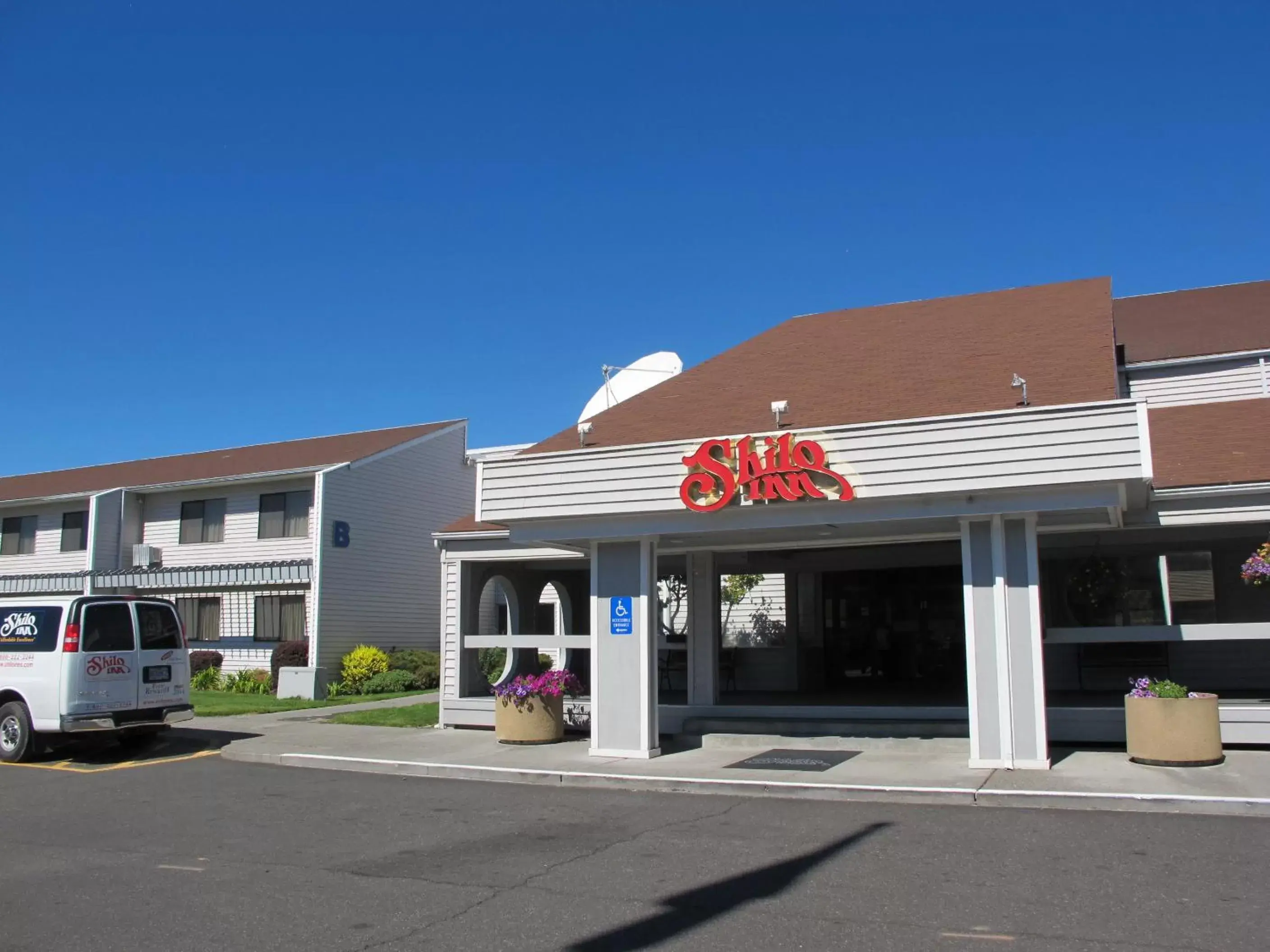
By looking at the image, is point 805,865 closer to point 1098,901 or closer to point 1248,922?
point 1098,901

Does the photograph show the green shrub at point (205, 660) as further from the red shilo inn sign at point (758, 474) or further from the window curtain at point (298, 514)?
the red shilo inn sign at point (758, 474)

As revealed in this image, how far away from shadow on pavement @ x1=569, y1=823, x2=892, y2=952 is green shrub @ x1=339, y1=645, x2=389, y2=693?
64.3ft

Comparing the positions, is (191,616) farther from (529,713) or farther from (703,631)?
(703,631)

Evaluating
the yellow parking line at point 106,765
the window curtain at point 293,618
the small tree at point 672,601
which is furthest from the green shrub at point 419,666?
the yellow parking line at point 106,765

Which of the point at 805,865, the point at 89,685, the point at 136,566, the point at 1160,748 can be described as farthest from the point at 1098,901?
the point at 136,566

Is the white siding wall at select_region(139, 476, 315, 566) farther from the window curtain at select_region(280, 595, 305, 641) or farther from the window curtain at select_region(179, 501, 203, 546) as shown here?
the window curtain at select_region(280, 595, 305, 641)

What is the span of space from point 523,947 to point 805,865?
255cm

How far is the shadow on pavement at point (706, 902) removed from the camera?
5984 mm

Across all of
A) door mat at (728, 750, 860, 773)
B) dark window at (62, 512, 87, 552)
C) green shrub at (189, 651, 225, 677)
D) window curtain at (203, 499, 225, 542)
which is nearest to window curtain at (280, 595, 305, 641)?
green shrub at (189, 651, 225, 677)

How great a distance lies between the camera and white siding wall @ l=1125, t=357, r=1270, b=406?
1933cm

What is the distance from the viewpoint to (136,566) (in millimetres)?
30484

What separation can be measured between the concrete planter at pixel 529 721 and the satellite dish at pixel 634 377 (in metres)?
10.4

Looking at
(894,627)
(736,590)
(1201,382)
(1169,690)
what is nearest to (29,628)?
(736,590)

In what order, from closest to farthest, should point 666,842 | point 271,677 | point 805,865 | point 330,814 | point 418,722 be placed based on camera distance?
1. point 805,865
2. point 666,842
3. point 330,814
4. point 418,722
5. point 271,677
